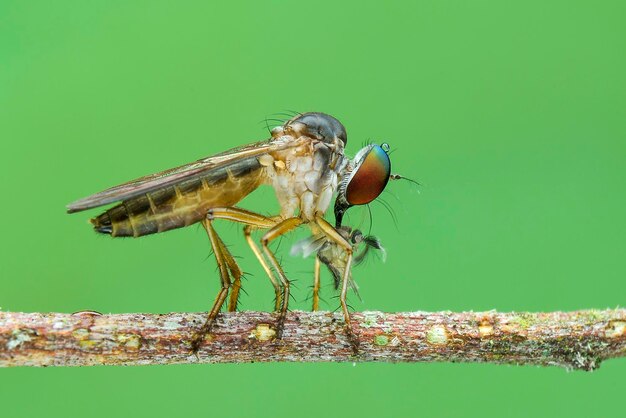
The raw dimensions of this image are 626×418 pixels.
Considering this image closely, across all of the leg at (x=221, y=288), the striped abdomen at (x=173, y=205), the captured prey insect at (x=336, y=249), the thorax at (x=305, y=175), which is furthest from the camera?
the thorax at (x=305, y=175)

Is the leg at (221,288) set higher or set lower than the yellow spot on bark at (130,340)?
higher

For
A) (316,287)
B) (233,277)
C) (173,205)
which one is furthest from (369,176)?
(173,205)

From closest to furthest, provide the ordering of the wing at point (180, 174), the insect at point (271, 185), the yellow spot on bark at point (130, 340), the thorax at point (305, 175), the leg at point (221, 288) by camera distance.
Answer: the yellow spot on bark at point (130, 340), the leg at point (221, 288), the wing at point (180, 174), the insect at point (271, 185), the thorax at point (305, 175)

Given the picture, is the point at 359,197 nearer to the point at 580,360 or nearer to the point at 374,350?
the point at 374,350

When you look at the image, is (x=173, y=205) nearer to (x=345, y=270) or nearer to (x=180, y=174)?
(x=180, y=174)

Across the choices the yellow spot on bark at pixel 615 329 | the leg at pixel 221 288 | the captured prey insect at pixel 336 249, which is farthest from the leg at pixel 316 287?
the yellow spot on bark at pixel 615 329

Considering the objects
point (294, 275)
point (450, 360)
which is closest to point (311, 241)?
point (294, 275)

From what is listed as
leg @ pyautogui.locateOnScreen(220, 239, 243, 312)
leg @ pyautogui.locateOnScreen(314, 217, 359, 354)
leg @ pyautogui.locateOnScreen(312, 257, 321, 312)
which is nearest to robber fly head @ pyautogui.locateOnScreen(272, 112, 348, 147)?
leg @ pyautogui.locateOnScreen(314, 217, 359, 354)

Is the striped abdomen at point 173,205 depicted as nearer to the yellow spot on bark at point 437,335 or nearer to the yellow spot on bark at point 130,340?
the yellow spot on bark at point 130,340
